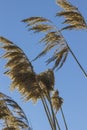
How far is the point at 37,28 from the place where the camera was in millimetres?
16391

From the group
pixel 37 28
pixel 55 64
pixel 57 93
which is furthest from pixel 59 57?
pixel 57 93

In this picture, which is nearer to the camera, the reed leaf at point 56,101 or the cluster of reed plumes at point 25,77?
the cluster of reed plumes at point 25,77

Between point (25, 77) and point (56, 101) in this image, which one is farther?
point (56, 101)

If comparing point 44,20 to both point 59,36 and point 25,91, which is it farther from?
point 25,91

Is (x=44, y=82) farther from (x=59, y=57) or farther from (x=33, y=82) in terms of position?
(x=59, y=57)

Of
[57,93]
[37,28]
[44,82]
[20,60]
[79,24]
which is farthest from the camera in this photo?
[57,93]

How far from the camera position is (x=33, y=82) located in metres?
19.6

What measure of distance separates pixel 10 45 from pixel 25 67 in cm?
110

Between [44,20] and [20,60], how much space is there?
2837 millimetres

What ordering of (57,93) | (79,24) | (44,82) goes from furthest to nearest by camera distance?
(57,93) < (44,82) < (79,24)

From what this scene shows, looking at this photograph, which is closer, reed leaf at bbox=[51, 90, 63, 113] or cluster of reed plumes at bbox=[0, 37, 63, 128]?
cluster of reed plumes at bbox=[0, 37, 63, 128]

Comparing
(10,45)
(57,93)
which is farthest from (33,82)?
(57,93)

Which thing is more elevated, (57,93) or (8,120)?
(57,93)

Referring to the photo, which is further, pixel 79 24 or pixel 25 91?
pixel 25 91
